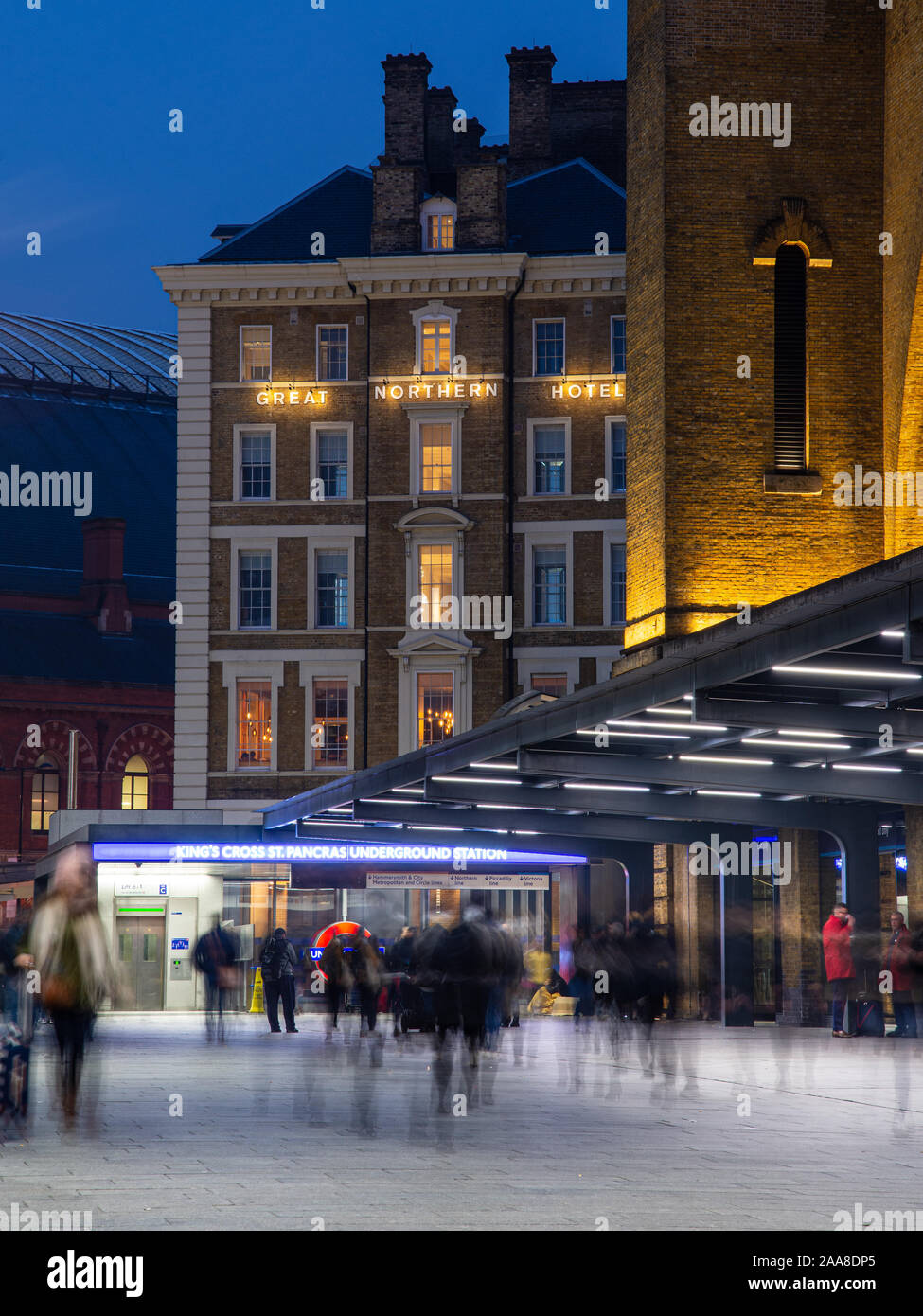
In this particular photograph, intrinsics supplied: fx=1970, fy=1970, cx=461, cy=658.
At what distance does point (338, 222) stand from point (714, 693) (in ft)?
130

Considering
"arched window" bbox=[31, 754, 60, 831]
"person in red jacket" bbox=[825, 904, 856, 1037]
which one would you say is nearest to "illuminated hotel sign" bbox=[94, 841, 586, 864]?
"person in red jacket" bbox=[825, 904, 856, 1037]

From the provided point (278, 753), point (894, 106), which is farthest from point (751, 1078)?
point (278, 753)

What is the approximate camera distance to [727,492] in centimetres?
3238

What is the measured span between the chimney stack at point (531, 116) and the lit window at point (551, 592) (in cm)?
1307

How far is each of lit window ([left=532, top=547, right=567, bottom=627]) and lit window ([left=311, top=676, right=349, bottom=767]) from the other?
5728 millimetres

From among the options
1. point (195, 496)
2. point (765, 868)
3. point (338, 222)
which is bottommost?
point (765, 868)

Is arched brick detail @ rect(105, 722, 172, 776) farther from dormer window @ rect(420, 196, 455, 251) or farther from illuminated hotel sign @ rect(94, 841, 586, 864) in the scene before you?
illuminated hotel sign @ rect(94, 841, 586, 864)

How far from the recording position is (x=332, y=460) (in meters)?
54.7

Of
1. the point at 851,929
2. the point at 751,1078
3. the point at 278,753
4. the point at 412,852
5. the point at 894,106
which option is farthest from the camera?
the point at 278,753

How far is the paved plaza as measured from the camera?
10.7 meters

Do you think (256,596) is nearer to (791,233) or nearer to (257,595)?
(257,595)
